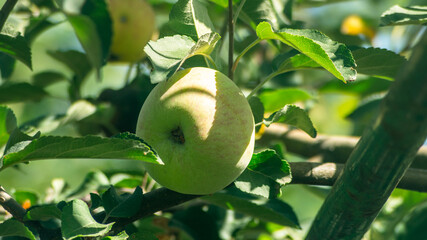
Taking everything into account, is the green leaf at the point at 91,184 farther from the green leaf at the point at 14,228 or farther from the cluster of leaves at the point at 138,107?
the green leaf at the point at 14,228

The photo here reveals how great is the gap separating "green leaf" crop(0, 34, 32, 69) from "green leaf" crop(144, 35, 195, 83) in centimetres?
38

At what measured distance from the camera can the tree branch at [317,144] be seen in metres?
1.59

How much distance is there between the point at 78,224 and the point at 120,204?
10cm

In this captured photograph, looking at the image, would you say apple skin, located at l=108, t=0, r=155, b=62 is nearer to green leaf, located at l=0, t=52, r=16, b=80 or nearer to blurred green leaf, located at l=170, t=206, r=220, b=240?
green leaf, located at l=0, t=52, r=16, b=80

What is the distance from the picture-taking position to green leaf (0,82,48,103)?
4.96ft

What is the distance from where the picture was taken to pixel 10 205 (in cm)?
92

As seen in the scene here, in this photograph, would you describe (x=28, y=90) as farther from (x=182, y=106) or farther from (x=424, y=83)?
(x=424, y=83)

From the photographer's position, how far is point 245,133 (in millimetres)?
833

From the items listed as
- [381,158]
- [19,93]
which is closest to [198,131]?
[381,158]

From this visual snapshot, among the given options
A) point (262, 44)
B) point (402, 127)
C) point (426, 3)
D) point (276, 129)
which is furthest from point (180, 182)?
point (262, 44)

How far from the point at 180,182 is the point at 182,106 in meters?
0.12

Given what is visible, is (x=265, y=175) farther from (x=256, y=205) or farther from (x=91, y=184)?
(x=91, y=184)

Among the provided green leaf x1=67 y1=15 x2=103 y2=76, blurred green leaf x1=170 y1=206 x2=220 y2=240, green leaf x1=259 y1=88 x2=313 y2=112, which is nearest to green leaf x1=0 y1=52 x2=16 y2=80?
green leaf x1=67 y1=15 x2=103 y2=76

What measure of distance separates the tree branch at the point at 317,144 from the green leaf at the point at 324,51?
0.68 metres
